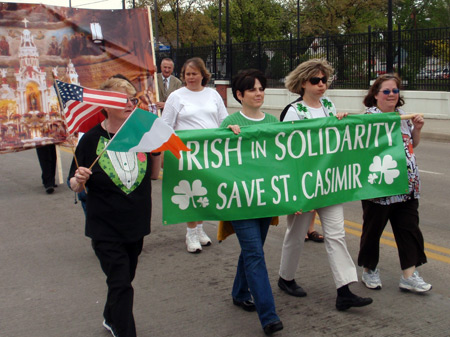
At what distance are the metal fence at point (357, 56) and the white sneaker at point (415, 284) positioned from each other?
44.6ft

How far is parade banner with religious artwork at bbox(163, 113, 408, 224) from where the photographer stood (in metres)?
4.20

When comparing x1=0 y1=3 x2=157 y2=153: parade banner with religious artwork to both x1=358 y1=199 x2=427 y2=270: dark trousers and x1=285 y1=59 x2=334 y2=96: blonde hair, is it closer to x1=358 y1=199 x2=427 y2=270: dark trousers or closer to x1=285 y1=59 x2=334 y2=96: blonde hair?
x1=285 y1=59 x2=334 y2=96: blonde hair

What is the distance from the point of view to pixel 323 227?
4387 millimetres

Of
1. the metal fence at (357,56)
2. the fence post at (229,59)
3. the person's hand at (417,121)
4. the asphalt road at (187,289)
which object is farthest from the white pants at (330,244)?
the fence post at (229,59)

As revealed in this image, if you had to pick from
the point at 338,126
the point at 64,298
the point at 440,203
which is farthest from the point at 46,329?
the point at 440,203

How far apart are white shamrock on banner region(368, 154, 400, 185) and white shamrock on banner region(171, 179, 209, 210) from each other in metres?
1.36

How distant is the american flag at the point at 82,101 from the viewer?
365 centimetres

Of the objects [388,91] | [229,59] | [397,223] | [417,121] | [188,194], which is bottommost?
[397,223]

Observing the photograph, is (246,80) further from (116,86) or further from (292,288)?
(292,288)

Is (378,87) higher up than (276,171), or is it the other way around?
(378,87)

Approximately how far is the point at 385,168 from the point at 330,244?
2.84 feet

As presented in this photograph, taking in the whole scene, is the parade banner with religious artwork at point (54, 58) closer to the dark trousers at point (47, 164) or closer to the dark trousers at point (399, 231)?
the dark trousers at point (47, 164)

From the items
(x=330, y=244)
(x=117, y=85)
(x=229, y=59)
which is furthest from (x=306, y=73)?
(x=229, y=59)

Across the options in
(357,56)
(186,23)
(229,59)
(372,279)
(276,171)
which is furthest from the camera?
(186,23)
